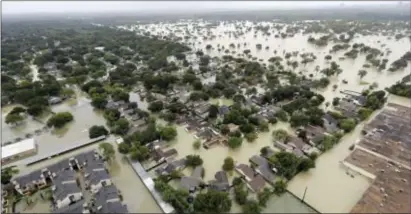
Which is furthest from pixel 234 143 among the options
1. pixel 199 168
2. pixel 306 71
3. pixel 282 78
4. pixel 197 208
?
pixel 306 71

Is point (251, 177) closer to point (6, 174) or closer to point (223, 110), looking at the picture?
point (223, 110)

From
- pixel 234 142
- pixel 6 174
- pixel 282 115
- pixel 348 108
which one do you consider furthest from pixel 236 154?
pixel 6 174

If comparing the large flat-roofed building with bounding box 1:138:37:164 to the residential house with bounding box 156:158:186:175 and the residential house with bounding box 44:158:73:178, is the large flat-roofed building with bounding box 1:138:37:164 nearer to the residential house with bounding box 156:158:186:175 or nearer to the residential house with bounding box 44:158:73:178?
the residential house with bounding box 44:158:73:178

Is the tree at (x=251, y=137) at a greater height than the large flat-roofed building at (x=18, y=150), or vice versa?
the tree at (x=251, y=137)

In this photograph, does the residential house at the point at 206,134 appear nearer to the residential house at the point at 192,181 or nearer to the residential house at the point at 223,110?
the residential house at the point at 223,110

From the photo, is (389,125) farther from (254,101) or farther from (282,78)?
(282,78)

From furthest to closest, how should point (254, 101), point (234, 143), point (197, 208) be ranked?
point (254, 101)
point (234, 143)
point (197, 208)

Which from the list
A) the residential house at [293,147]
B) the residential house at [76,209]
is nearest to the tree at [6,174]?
the residential house at [76,209]
